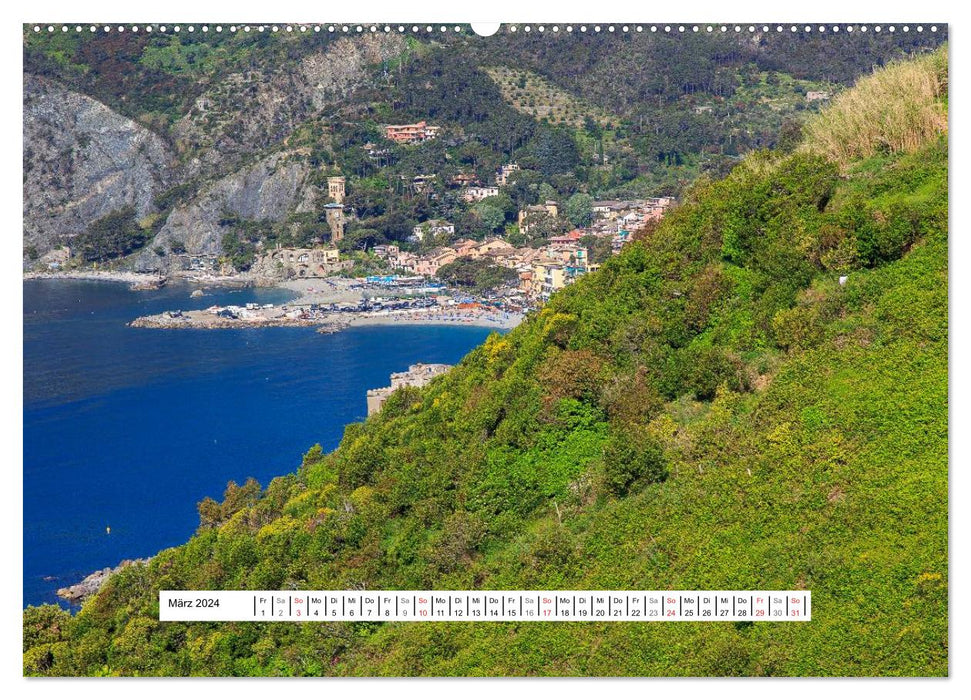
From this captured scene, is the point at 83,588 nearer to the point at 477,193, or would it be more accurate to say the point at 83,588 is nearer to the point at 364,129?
the point at 477,193

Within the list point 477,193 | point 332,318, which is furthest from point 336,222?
point 332,318

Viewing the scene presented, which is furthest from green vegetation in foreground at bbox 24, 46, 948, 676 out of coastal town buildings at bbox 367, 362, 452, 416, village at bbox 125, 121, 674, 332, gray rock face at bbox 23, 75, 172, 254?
gray rock face at bbox 23, 75, 172, 254

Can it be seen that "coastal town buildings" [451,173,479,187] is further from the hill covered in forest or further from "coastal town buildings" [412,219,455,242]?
"coastal town buildings" [412,219,455,242]

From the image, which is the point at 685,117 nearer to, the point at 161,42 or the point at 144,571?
the point at 161,42

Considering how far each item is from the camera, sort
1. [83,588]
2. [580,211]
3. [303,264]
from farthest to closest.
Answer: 1. [303,264]
2. [580,211]
3. [83,588]

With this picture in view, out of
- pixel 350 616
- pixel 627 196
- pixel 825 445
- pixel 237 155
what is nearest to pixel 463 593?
pixel 350 616
